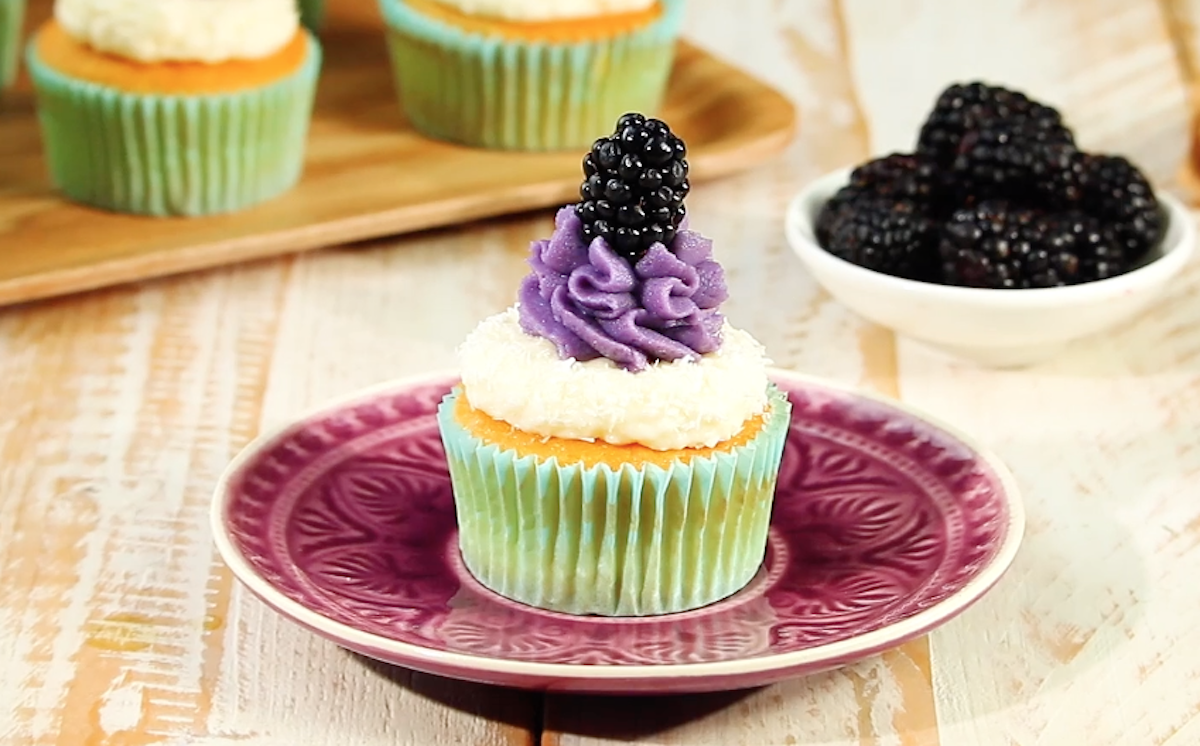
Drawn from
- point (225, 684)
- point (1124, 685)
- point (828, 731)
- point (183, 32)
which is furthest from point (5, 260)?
point (1124, 685)

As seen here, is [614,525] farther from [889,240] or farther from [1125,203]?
[1125,203]

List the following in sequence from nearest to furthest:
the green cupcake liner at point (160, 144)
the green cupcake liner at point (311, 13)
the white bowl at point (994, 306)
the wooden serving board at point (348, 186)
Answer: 1. the white bowl at point (994, 306)
2. the wooden serving board at point (348, 186)
3. the green cupcake liner at point (160, 144)
4. the green cupcake liner at point (311, 13)

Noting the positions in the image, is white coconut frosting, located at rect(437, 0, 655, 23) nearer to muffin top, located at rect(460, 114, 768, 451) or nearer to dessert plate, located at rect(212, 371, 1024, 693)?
dessert plate, located at rect(212, 371, 1024, 693)

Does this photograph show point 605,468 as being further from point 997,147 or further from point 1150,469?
point 997,147

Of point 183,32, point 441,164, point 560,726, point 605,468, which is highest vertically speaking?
point 605,468

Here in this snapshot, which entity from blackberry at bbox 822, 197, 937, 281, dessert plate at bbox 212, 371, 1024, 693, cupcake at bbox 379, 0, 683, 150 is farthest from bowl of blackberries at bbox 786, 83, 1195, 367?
cupcake at bbox 379, 0, 683, 150

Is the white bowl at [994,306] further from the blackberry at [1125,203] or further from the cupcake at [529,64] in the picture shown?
the cupcake at [529,64]

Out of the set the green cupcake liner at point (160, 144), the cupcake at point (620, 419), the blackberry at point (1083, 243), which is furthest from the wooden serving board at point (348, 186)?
the cupcake at point (620, 419)
